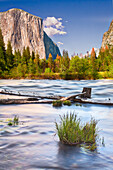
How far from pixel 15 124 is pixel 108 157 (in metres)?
4.51

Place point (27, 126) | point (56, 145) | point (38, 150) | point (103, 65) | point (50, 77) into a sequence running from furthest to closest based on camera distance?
point (103, 65) < point (50, 77) < point (27, 126) < point (56, 145) < point (38, 150)

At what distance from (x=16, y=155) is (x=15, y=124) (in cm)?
338

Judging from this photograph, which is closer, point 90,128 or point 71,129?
point 71,129

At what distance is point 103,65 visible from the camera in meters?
126

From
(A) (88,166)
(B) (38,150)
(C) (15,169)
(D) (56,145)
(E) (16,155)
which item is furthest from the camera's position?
(D) (56,145)

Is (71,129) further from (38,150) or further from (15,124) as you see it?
(15,124)

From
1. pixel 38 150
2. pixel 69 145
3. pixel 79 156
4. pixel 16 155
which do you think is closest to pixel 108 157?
pixel 79 156

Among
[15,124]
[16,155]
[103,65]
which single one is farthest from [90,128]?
[103,65]

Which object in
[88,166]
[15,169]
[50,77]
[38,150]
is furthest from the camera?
[50,77]

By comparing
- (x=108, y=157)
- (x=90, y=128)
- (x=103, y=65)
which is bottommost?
(x=108, y=157)

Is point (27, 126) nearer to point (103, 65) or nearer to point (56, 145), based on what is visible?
point (56, 145)

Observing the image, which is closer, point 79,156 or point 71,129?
point 79,156

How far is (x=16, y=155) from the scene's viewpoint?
15.9 feet

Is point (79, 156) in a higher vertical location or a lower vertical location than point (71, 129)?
lower
